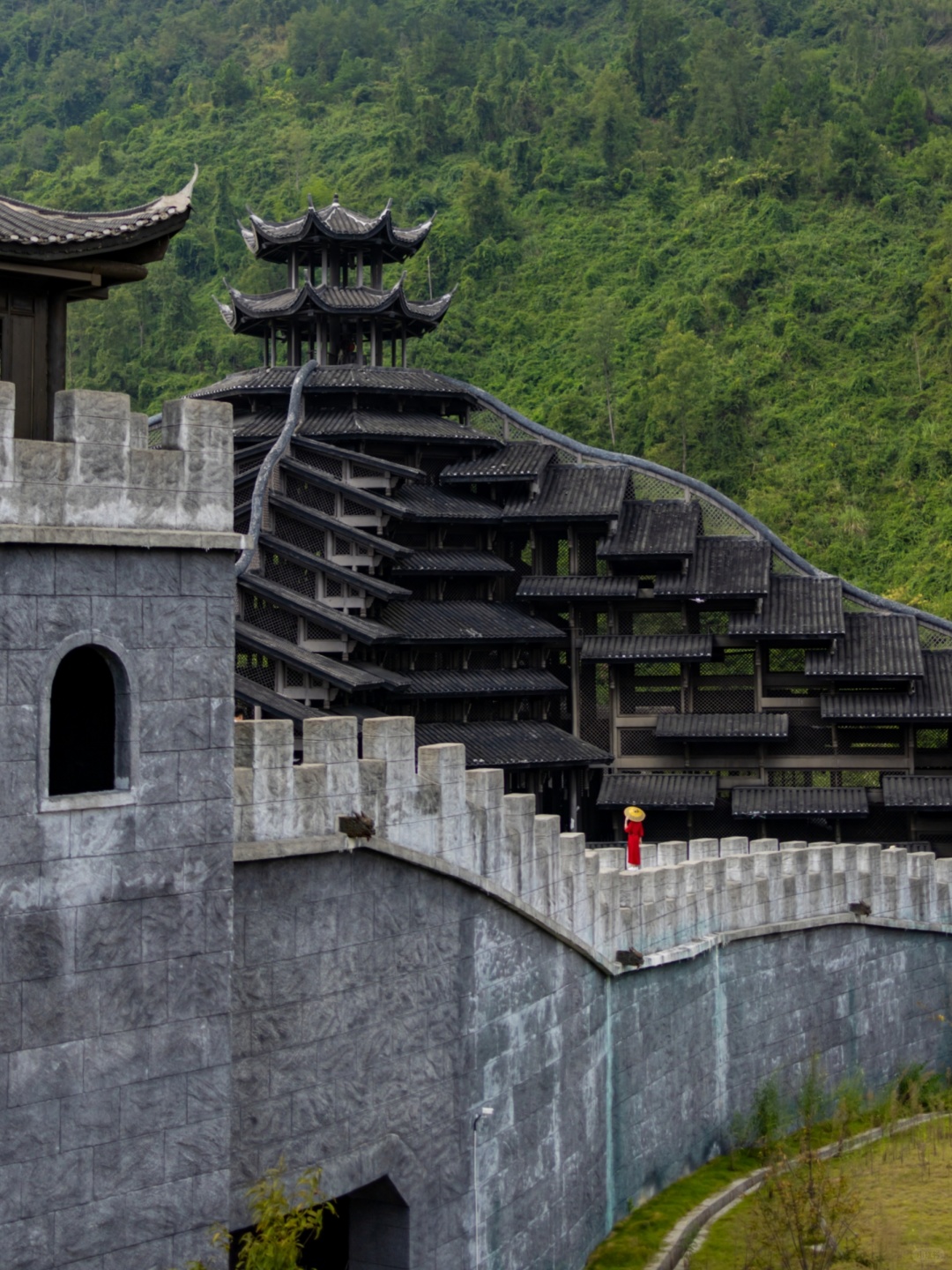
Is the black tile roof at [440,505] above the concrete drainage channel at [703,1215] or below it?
above

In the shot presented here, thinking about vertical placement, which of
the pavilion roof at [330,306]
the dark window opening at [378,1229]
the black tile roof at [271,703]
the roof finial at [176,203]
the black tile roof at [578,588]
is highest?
the pavilion roof at [330,306]

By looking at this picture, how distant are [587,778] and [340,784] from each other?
24.2 metres

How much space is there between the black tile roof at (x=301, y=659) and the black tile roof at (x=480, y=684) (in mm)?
2007

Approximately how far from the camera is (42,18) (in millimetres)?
115688

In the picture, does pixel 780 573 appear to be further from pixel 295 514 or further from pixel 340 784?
pixel 340 784

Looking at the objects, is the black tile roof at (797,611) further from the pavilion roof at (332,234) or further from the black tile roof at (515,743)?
the pavilion roof at (332,234)

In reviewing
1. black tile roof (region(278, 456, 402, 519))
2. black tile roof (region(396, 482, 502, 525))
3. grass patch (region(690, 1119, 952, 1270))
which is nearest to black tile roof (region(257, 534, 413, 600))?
black tile roof (region(278, 456, 402, 519))

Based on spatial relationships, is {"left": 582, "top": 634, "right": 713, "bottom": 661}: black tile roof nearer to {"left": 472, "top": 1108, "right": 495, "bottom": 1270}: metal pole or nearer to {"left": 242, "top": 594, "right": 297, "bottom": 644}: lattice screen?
{"left": 242, "top": 594, "right": 297, "bottom": 644}: lattice screen

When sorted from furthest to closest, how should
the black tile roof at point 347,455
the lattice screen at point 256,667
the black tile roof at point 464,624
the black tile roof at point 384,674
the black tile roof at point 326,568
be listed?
1. the black tile roof at point 347,455
2. the black tile roof at point 464,624
3. the black tile roof at point 326,568
4. the black tile roof at point 384,674
5. the lattice screen at point 256,667

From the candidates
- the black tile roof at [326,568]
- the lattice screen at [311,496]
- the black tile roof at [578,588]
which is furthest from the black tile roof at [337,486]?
the black tile roof at [578,588]

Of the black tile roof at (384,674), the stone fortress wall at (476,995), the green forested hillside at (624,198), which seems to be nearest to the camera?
the stone fortress wall at (476,995)

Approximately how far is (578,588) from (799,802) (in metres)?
6.30

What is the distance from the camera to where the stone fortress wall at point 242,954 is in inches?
420

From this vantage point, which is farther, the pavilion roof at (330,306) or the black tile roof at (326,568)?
the pavilion roof at (330,306)
